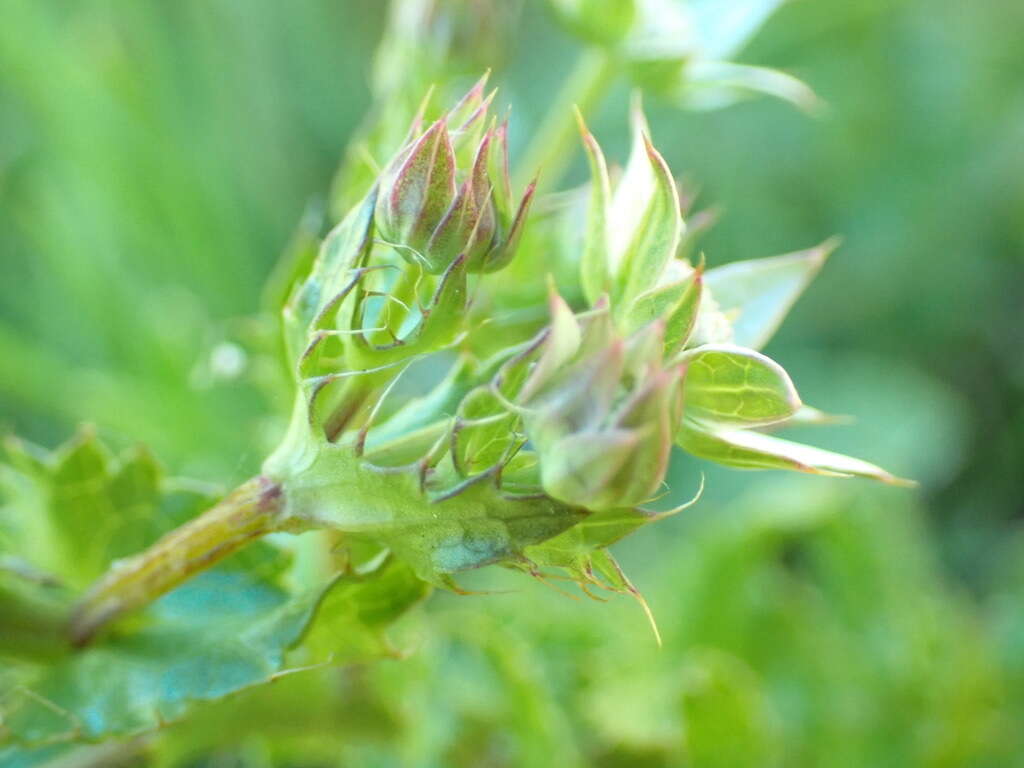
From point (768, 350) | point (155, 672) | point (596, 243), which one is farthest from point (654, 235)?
point (768, 350)

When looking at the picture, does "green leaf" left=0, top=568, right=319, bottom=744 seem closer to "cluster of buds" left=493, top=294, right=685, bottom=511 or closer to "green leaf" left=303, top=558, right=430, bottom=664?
"green leaf" left=303, top=558, right=430, bottom=664

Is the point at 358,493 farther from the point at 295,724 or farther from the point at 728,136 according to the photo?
the point at 728,136

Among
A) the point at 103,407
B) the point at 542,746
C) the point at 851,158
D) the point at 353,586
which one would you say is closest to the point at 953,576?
the point at 851,158

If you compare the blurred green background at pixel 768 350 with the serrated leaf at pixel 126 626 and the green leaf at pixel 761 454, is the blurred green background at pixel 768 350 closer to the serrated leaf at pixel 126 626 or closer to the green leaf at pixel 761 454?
the serrated leaf at pixel 126 626

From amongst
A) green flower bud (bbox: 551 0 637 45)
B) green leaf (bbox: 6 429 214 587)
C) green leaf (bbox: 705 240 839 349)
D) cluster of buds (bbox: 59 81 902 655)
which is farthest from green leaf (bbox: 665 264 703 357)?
green flower bud (bbox: 551 0 637 45)

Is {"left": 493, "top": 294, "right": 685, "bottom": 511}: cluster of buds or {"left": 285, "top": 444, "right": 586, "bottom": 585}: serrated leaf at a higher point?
{"left": 493, "top": 294, "right": 685, "bottom": 511}: cluster of buds

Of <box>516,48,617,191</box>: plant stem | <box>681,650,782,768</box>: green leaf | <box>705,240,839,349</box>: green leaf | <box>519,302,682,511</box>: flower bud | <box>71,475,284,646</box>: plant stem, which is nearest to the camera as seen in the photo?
<box>519,302,682,511</box>: flower bud

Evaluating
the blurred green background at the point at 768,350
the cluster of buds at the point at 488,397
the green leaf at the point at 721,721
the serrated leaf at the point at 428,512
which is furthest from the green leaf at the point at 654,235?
the green leaf at the point at 721,721
